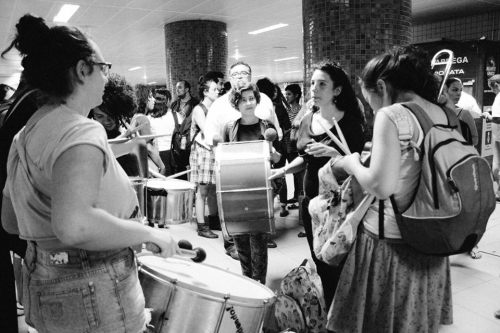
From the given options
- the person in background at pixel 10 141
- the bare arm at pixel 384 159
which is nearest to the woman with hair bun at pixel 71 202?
the person in background at pixel 10 141

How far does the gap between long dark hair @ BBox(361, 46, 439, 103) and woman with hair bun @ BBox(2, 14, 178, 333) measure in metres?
1.00

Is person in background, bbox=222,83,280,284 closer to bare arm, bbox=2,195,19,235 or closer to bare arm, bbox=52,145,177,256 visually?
bare arm, bbox=2,195,19,235

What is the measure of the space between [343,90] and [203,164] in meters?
2.12

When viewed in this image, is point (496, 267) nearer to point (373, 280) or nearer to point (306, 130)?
point (306, 130)

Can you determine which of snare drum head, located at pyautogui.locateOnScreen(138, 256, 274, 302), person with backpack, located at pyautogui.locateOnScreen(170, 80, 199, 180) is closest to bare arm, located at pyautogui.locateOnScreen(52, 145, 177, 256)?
snare drum head, located at pyautogui.locateOnScreen(138, 256, 274, 302)

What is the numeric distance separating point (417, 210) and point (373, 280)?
364mm

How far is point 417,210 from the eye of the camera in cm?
140

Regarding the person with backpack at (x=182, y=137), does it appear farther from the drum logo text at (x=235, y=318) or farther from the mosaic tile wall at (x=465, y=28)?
the mosaic tile wall at (x=465, y=28)

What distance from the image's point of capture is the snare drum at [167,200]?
2.81 meters

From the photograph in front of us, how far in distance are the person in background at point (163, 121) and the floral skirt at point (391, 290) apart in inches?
148

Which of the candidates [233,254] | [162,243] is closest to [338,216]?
[162,243]

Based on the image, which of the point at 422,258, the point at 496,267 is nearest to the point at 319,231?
the point at 422,258

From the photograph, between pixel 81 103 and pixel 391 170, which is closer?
pixel 81 103

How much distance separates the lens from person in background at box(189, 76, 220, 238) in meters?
4.27
